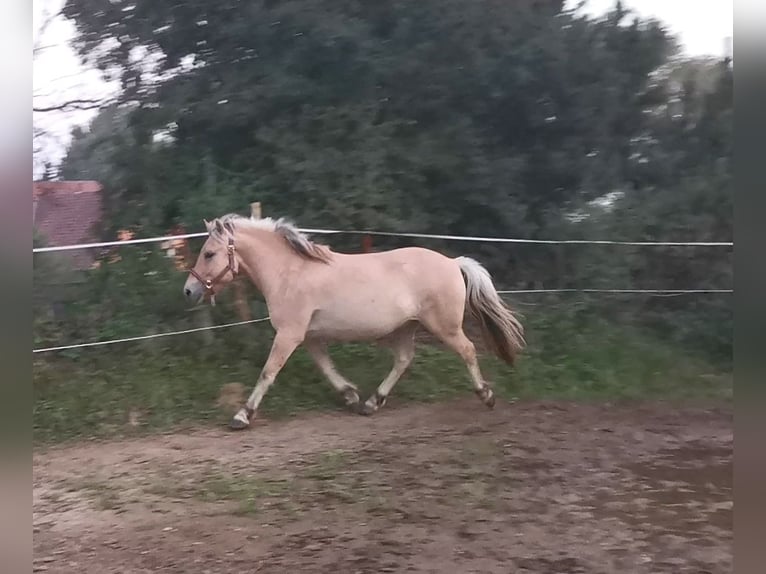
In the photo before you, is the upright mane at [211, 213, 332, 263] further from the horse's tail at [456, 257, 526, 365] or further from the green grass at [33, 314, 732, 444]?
the horse's tail at [456, 257, 526, 365]

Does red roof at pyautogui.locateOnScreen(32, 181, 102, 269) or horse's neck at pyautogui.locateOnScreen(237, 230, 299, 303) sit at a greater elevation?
red roof at pyautogui.locateOnScreen(32, 181, 102, 269)

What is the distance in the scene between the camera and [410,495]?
2.23 meters

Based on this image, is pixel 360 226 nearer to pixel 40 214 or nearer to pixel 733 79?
pixel 40 214

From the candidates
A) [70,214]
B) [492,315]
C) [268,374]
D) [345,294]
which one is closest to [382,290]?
[345,294]

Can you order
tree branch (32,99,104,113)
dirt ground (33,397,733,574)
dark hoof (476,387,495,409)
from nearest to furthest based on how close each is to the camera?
dirt ground (33,397,733,574)
dark hoof (476,387,495,409)
tree branch (32,99,104,113)

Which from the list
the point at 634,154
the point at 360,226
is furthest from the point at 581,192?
the point at 360,226

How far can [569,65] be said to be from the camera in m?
2.32

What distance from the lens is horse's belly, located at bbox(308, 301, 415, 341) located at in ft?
7.51

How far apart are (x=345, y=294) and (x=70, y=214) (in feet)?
3.48

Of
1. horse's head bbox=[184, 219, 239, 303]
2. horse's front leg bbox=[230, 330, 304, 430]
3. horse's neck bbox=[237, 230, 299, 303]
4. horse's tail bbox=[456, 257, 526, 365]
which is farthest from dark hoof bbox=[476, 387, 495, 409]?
horse's head bbox=[184, 219, 239, 303]

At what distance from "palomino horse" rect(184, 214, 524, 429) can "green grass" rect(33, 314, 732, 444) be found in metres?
0.04

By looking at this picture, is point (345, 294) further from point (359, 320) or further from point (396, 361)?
point (396, 361)

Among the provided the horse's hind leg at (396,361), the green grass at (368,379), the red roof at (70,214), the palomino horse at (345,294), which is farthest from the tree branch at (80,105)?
the horse's hind leg at (396,361)
